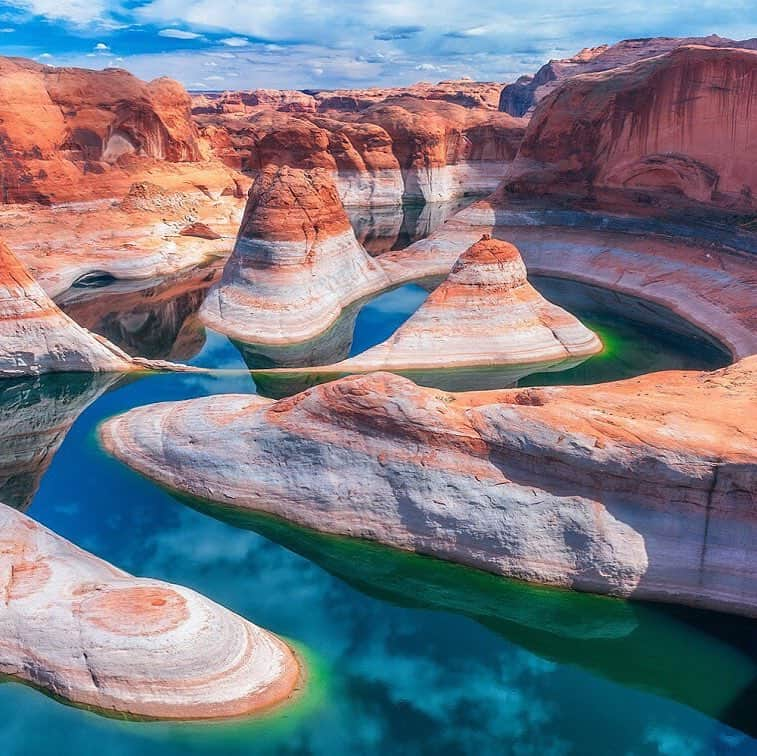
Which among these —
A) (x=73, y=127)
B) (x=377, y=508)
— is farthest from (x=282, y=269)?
(x=73, y=127)

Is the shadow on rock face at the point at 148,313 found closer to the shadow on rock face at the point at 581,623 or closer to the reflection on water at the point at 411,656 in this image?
the reflection on water at the point at 411,656

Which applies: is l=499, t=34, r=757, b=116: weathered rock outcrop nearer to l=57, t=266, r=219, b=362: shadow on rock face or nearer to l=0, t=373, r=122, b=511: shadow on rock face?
l=57, t=266, r=219, b=362: shadow on rock face

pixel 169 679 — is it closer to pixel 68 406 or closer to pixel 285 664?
pixel 285 664

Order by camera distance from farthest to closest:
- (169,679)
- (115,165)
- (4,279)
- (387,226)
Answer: (387,226)
(115,165)
(4,279)
(169,679)

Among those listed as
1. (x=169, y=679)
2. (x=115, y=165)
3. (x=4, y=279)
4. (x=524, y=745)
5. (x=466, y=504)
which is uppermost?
(x=115, y=165)

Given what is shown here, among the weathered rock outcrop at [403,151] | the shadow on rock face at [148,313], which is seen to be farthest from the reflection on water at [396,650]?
the weathered rock outcrop at [403,151]

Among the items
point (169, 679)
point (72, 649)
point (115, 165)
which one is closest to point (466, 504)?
point (169, 679)

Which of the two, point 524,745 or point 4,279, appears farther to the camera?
point 4,279
